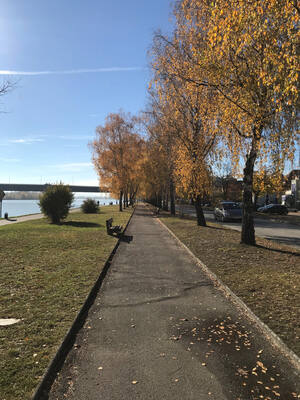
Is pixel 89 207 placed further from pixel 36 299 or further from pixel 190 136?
pixel 36 299

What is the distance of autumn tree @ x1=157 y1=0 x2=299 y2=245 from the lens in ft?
21.7

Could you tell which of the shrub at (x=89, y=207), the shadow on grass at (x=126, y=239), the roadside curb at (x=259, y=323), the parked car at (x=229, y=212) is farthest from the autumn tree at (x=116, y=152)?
the roadside curb at (x=259, y=323)

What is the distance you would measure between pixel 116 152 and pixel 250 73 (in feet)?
105

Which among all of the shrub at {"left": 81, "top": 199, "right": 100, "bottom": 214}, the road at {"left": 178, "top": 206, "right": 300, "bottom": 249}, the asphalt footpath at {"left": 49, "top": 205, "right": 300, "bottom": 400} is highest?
the shrub at {"left": 81, "top": 199, "right": 100, "bottom": 214}

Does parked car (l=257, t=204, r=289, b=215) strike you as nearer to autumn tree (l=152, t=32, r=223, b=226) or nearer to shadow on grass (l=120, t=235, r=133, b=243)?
autumn tree (l=152, t=32, r=223, b=226)

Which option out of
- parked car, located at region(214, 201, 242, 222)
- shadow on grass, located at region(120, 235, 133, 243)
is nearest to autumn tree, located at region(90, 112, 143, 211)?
parked car, located at region(214, 201, 242, 222)

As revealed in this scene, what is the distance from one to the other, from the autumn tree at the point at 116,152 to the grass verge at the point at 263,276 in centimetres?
2625

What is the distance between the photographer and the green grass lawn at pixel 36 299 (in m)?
3.58

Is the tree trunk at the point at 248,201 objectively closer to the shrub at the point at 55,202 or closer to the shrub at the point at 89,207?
the shrub at the point at 55,202

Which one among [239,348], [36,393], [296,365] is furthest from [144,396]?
[296,365]

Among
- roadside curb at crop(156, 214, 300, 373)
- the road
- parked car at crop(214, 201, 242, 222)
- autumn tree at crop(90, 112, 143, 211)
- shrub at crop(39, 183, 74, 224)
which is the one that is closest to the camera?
roadside curb at crop(156, 214, 300, 373)

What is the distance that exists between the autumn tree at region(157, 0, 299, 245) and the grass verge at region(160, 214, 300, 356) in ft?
5.44

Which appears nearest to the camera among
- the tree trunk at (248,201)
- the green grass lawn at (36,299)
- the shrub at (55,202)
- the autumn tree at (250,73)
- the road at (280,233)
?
the green grass lawn at (36,299)

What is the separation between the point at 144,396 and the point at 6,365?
1.76m
